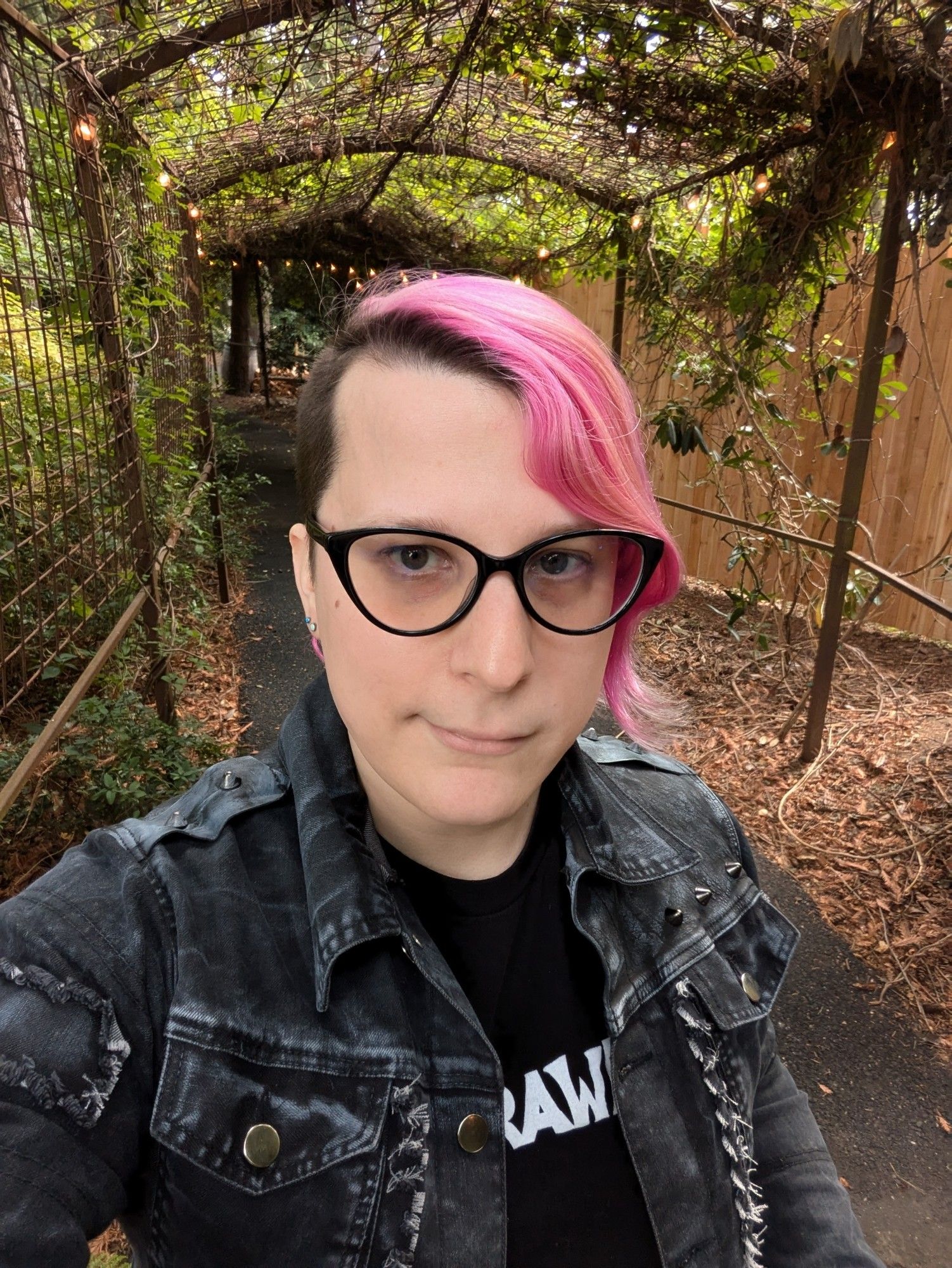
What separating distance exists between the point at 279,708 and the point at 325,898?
153 inches

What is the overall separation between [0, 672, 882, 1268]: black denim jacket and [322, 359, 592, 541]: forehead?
379mm

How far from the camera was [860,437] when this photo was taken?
3.47 meters

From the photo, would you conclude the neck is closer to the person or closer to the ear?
the person

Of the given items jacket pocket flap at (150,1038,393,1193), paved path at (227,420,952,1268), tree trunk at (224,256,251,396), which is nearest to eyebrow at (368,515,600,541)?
jacket pocket flap at (150,1038,393,1193)

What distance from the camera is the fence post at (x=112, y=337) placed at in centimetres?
278

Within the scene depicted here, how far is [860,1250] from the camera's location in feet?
3.84

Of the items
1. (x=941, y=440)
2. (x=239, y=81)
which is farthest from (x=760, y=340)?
(x=239, y=81)

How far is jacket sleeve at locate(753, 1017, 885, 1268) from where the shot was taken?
1163 mm

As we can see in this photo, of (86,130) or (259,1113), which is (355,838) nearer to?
(259,1113)

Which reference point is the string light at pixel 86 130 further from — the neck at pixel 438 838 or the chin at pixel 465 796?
the chin at pixel 465 796

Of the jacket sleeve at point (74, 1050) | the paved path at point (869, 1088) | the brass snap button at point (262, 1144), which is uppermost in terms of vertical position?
the jacket sleeve at point (74, 1050)

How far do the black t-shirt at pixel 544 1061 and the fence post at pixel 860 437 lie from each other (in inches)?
121

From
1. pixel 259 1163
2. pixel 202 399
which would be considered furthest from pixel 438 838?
pixel 202 399

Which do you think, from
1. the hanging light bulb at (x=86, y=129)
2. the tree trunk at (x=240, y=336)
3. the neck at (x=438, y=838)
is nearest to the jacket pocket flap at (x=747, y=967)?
the neck at (x=438, y=838)
